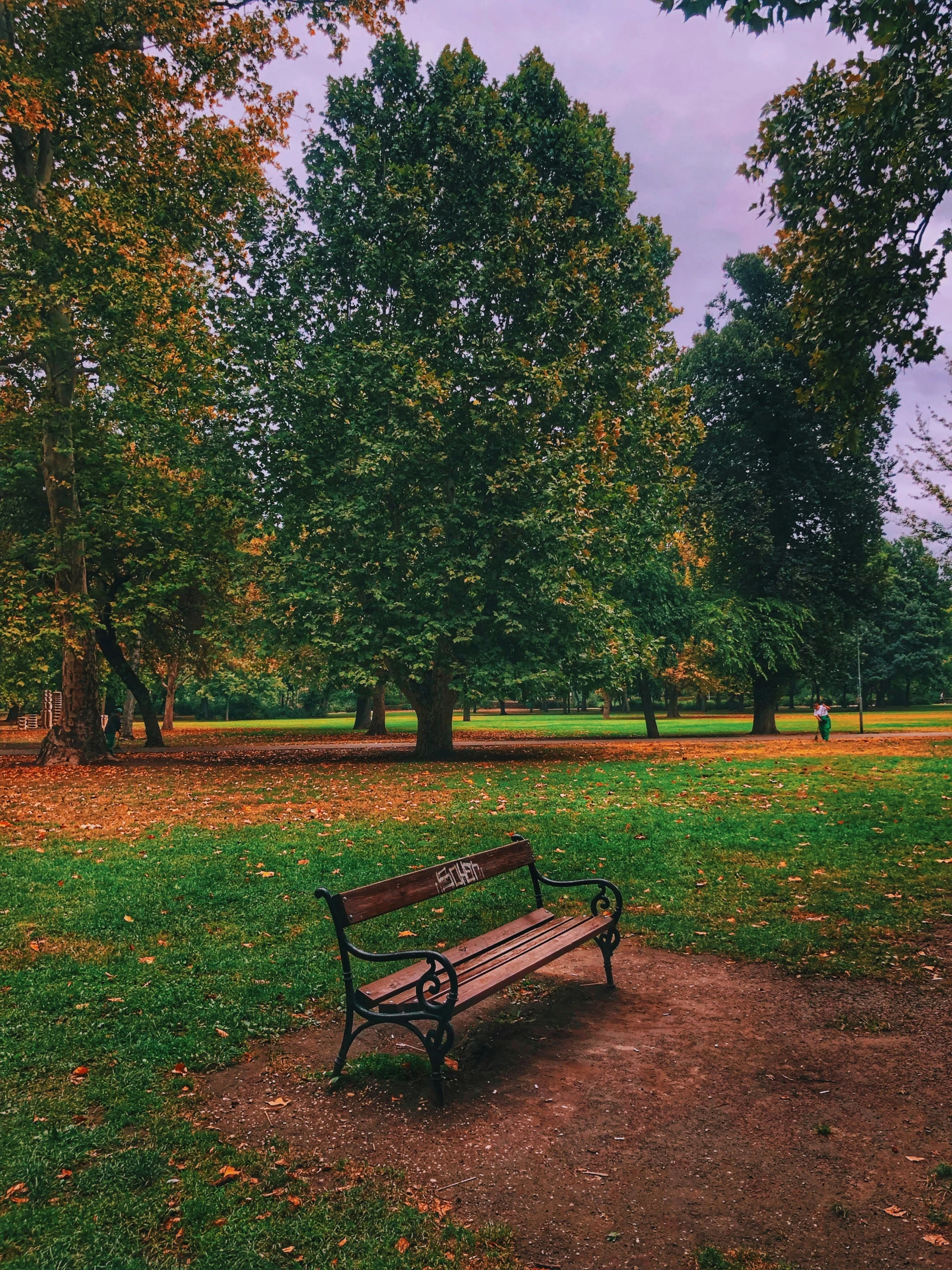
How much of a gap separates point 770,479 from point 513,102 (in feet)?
58.0

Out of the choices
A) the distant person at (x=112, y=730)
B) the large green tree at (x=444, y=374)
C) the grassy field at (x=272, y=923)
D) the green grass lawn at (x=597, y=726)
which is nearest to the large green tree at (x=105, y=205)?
the large green tree at (x=444, y=374)

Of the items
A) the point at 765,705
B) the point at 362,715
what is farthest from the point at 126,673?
the point at 765,705

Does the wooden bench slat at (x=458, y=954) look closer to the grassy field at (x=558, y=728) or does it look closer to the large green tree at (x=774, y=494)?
the grassy field at (x=558, y=728)

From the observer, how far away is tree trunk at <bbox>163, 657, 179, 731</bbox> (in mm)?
32747

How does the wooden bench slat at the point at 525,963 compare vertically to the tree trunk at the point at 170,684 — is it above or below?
below

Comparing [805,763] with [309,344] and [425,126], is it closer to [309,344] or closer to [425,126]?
[309,344]

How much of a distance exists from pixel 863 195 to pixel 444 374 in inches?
403

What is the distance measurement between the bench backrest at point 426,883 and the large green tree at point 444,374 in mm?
11600

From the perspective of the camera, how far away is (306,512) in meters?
17.3

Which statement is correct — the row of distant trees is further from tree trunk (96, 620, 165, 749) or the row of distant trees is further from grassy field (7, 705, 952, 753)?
grassy field (7, 705, 952, 753)

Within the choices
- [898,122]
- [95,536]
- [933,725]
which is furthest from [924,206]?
[933,725]

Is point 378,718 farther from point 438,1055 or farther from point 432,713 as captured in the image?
point 438,1055

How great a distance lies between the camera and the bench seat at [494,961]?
414 centimetres

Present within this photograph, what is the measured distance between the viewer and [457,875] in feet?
16.8
